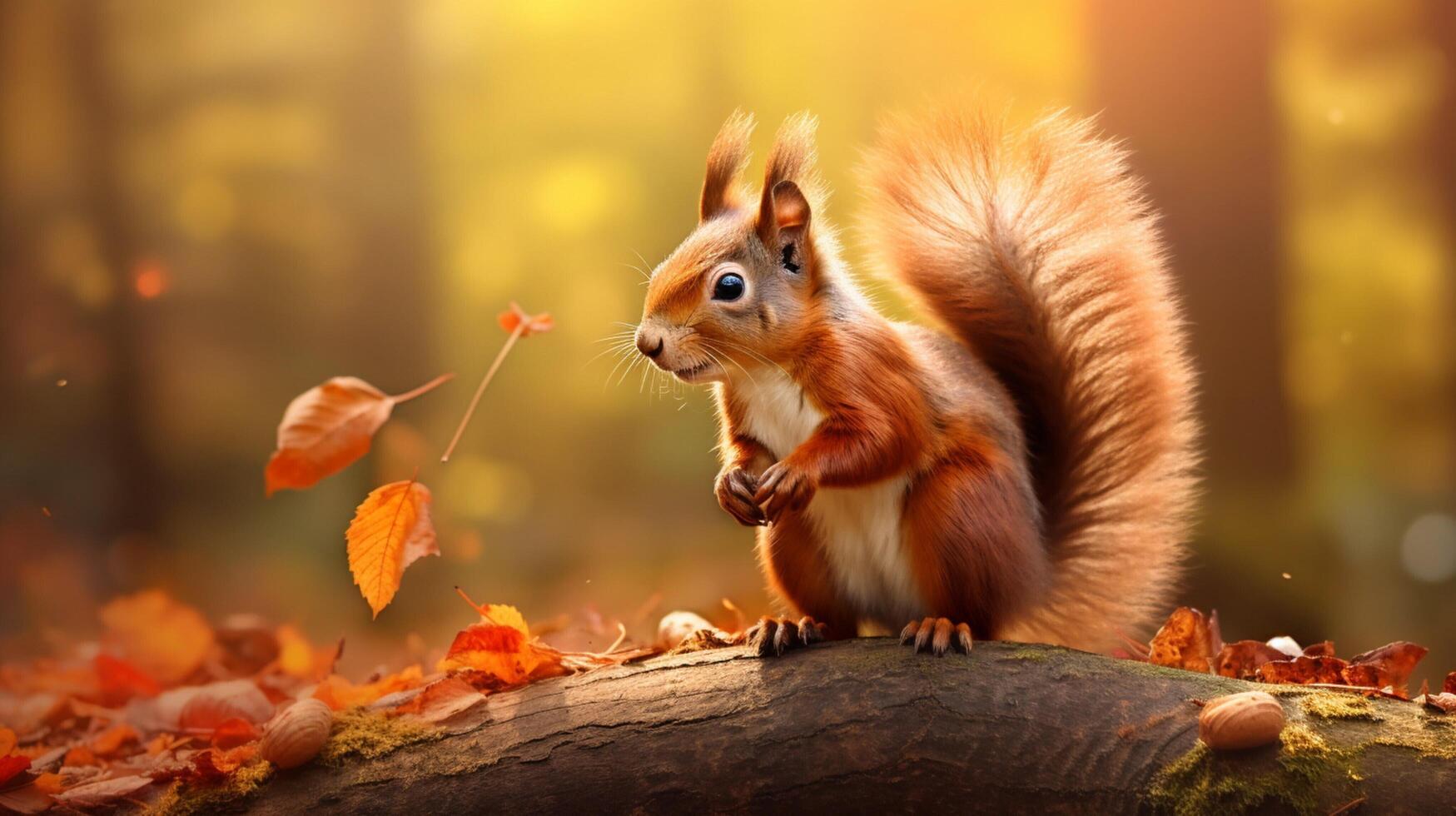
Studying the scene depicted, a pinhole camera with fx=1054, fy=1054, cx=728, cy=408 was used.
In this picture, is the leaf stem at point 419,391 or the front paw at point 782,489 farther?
the leaf stem at point 419,391

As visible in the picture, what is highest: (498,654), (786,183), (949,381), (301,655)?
(786,183)

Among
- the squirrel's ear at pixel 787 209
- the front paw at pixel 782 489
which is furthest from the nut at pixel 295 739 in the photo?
the squirrel's ear at pixel 787 209

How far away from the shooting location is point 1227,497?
2.12 metres

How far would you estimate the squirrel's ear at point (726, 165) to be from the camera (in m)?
1.25

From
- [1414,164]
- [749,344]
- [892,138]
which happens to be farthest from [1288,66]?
[749,344]

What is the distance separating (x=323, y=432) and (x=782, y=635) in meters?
0.61

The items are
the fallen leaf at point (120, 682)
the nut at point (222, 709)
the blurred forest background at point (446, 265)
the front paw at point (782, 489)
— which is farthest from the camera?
the blurred forest background at point (446, 265)

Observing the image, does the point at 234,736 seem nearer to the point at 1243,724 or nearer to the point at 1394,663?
the point at 1243,724

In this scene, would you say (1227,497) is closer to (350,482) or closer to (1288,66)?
(1288,66)

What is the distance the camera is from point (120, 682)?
1.85m

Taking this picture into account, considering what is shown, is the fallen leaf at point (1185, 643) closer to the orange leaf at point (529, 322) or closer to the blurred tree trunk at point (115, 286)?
the orange leaf at point (529, 322)

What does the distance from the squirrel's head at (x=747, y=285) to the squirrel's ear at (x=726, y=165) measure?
0.05 metres

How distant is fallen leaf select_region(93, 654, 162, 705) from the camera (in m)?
1.81

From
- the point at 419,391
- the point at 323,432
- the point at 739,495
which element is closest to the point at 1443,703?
the point at 739,495
